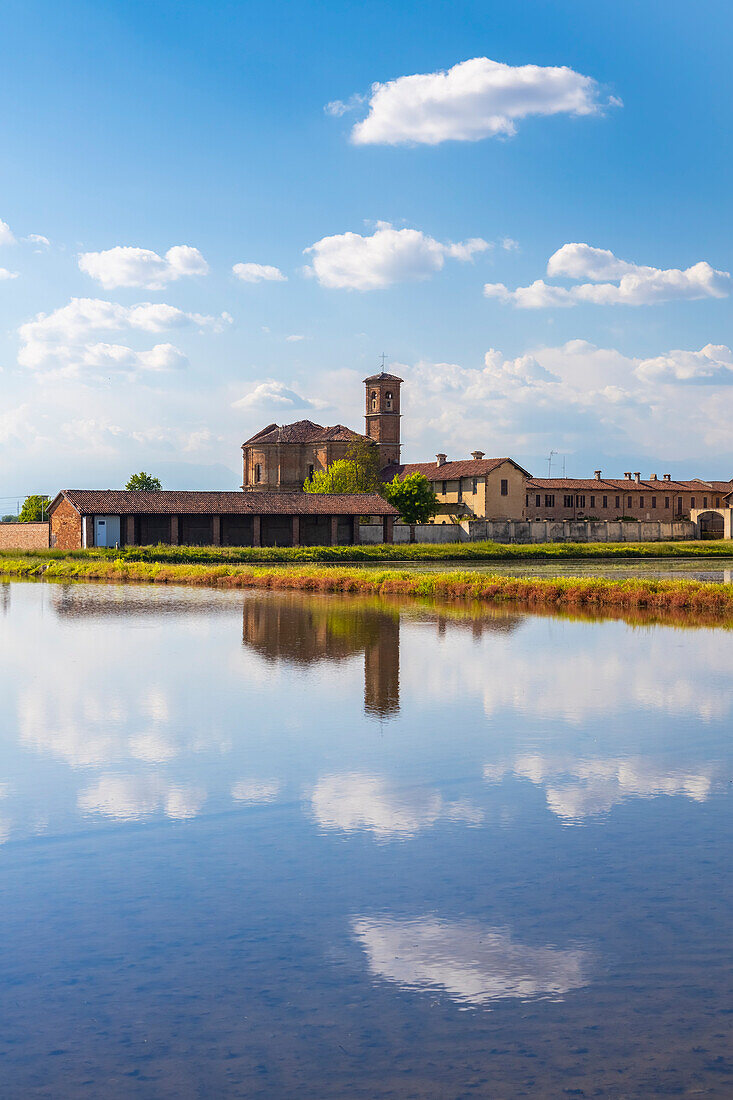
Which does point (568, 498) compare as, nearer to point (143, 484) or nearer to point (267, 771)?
point (143, 484)

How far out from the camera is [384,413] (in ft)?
296

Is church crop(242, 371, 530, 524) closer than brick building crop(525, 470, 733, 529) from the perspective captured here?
Yes

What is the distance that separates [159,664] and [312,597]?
14.9 meters

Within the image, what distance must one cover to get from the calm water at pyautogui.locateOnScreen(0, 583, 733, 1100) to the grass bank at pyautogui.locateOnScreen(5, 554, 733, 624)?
1518 centimetres

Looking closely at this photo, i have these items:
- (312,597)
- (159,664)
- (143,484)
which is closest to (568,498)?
(143,484)

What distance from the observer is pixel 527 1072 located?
4879mm

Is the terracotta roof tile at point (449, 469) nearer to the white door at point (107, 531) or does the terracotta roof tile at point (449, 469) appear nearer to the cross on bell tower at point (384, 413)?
the cross on bell tower at point (384, 413)

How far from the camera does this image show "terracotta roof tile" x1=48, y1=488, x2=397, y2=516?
2231 inches

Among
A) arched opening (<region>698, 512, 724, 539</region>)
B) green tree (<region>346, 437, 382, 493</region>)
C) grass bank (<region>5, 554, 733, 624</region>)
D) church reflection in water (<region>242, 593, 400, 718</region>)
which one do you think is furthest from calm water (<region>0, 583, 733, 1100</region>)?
arched opening (<region>698, 512, 724, 539</region>)

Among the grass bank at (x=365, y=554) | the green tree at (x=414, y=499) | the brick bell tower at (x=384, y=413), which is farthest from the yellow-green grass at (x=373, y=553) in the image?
the brick bell tower at (x=384, y=413)

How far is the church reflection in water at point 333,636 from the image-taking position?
1534 cm

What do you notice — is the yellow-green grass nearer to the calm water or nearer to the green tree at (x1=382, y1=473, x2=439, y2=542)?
the green tree at (x1=382, y1=473, x2=439, y2=542)

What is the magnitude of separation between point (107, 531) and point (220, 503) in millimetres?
6625

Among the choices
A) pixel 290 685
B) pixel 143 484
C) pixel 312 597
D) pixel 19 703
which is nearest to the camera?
pixel 19 703
